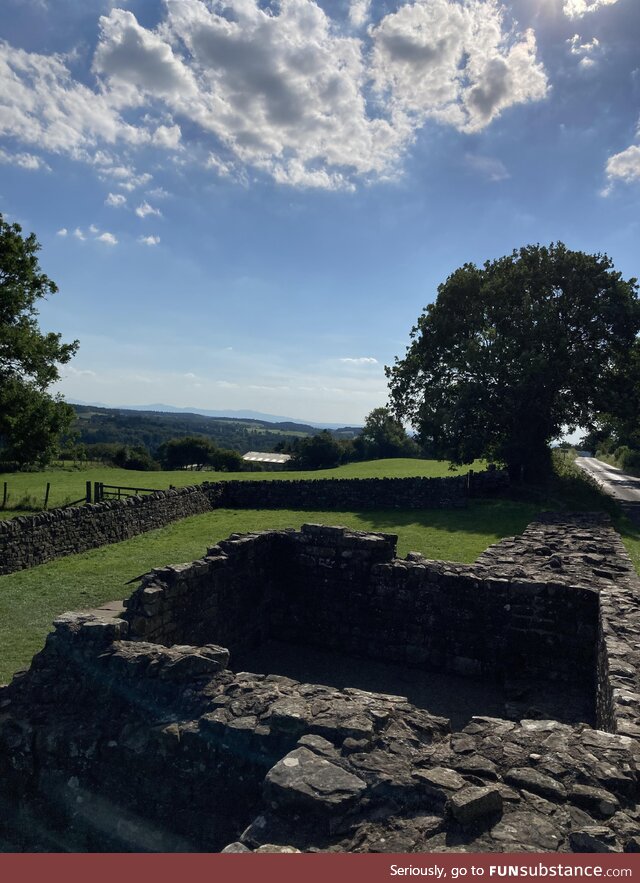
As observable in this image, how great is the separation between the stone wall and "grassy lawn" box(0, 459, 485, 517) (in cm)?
417

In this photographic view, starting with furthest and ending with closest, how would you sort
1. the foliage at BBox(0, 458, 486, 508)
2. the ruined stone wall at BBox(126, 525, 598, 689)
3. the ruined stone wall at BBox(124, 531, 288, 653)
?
the foliage at BBox(0, 458, 486, 508)
the ruined stone wall at BBox(126, 525, 598, 689)
the ruined stone wall at BBox(124, 531, 288, 653)

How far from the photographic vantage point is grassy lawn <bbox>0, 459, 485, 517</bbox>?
Answer: 29.9 metres

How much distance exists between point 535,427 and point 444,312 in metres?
8.83

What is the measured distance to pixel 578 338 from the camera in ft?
95.7

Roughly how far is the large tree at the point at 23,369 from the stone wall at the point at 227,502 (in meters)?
7.95

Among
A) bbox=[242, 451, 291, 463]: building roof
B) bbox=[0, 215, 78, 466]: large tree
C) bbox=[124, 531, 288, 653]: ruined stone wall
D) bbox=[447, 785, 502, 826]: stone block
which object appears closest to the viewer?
bbox=[447, 785, 502, 826]: stone block

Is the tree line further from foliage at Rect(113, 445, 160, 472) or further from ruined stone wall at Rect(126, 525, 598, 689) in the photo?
foliage at Rect(113, 445, 160, 472)

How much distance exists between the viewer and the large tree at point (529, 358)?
27766 millimetres

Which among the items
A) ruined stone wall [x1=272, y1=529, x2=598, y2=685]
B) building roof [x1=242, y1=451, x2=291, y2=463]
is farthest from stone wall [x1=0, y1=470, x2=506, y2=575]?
building roof [x1=242, y1=451, x2=291, y2=463]

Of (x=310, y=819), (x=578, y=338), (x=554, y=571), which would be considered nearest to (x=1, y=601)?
(x=310, y=819)

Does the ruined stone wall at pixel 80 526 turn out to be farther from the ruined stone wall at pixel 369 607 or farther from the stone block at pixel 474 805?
the stone block at pixel 474 805

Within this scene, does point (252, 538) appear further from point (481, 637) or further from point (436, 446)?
point (436, 446)

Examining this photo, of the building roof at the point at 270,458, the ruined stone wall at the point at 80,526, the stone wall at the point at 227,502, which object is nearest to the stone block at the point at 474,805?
the ruined stone wall at the point at 80,526

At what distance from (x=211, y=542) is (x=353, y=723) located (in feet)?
48.9
